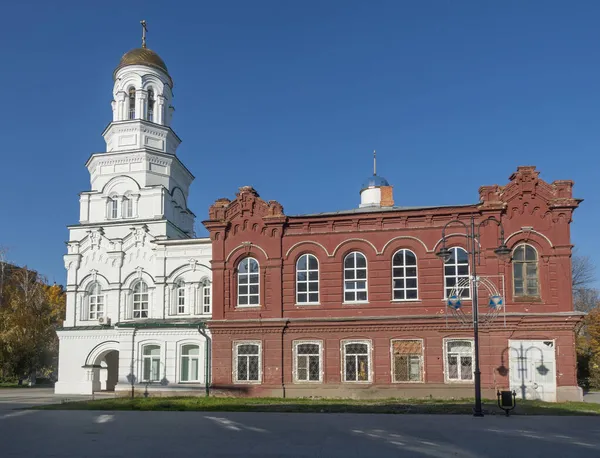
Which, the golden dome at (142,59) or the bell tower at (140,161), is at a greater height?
the golden dome at (142,59)

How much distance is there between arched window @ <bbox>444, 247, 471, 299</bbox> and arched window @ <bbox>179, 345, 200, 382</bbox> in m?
13.1

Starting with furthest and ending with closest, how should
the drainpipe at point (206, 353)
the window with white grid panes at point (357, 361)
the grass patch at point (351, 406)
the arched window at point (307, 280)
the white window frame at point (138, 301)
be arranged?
1. the white window frame at point (138, 301)
2. the drainpipe at point (206, 353)
3. the arched window at point (307, 280)
4. the window with white grid panes at point (357, 361)
5. the grass patch at point (351, 406)

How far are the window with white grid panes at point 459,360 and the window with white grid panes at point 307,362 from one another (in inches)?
229

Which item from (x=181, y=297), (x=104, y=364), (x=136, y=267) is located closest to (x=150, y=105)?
(x=136, y=267)

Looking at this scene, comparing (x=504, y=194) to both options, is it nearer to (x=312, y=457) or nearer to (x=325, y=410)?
(x=325, y=410)

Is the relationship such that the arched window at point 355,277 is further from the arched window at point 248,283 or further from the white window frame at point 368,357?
the arched window at point 248,283

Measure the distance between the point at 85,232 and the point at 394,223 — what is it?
734 inches

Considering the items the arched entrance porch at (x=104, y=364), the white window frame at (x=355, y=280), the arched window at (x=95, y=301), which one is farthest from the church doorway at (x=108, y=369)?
the white window frame at (x=355, y=280)

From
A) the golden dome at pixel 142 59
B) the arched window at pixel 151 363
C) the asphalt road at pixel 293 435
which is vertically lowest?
the asphalt road at pixel 293 435

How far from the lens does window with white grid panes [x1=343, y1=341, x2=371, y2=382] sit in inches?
1156

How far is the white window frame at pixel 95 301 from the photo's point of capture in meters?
37.2

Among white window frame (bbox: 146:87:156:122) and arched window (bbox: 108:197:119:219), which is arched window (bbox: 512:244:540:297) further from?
white window frame (bbox: 146:87:156:122)

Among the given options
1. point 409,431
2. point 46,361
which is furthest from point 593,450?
point 46,361

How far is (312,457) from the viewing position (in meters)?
13.5
